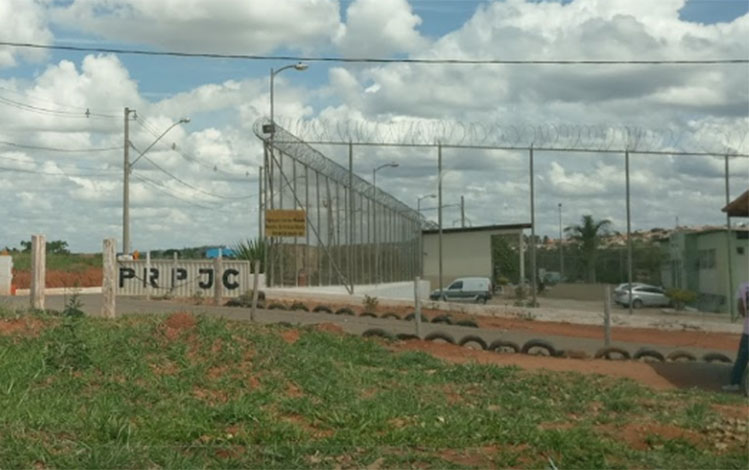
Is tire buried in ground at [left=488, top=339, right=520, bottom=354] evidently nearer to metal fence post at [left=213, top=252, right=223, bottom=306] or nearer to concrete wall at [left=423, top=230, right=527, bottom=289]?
metal fence post at [left=213, top=252, right=223, bottom=306]

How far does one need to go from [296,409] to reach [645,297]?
2607 centimetres

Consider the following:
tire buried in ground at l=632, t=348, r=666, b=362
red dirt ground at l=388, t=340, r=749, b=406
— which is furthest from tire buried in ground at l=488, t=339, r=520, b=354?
tire buried in ground at l=632, t=348, r=666, b=362

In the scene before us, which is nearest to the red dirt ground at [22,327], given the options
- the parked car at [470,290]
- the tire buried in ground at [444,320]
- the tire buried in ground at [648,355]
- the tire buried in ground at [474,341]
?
the tire buried in ground at [474,341]

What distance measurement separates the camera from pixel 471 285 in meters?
44.3

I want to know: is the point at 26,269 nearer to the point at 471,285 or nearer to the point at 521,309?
the point at 471,285

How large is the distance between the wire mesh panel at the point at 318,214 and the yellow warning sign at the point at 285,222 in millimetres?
1812

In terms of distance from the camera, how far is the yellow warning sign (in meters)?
27.0

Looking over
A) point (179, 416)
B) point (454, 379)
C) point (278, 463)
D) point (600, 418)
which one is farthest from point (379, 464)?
point (454, 379)

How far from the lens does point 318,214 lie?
3077 cm

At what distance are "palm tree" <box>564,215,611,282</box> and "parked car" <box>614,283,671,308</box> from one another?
3473 millimetres

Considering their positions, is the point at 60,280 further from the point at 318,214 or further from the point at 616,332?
the point at 616,332

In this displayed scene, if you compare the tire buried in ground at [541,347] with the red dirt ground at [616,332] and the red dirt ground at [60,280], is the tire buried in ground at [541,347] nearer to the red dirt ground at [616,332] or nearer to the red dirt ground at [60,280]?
the red dirt ground at [616,332]

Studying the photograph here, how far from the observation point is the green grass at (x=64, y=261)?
57.3 m

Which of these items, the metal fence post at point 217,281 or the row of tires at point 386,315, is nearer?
the row of tires at point 386,315
